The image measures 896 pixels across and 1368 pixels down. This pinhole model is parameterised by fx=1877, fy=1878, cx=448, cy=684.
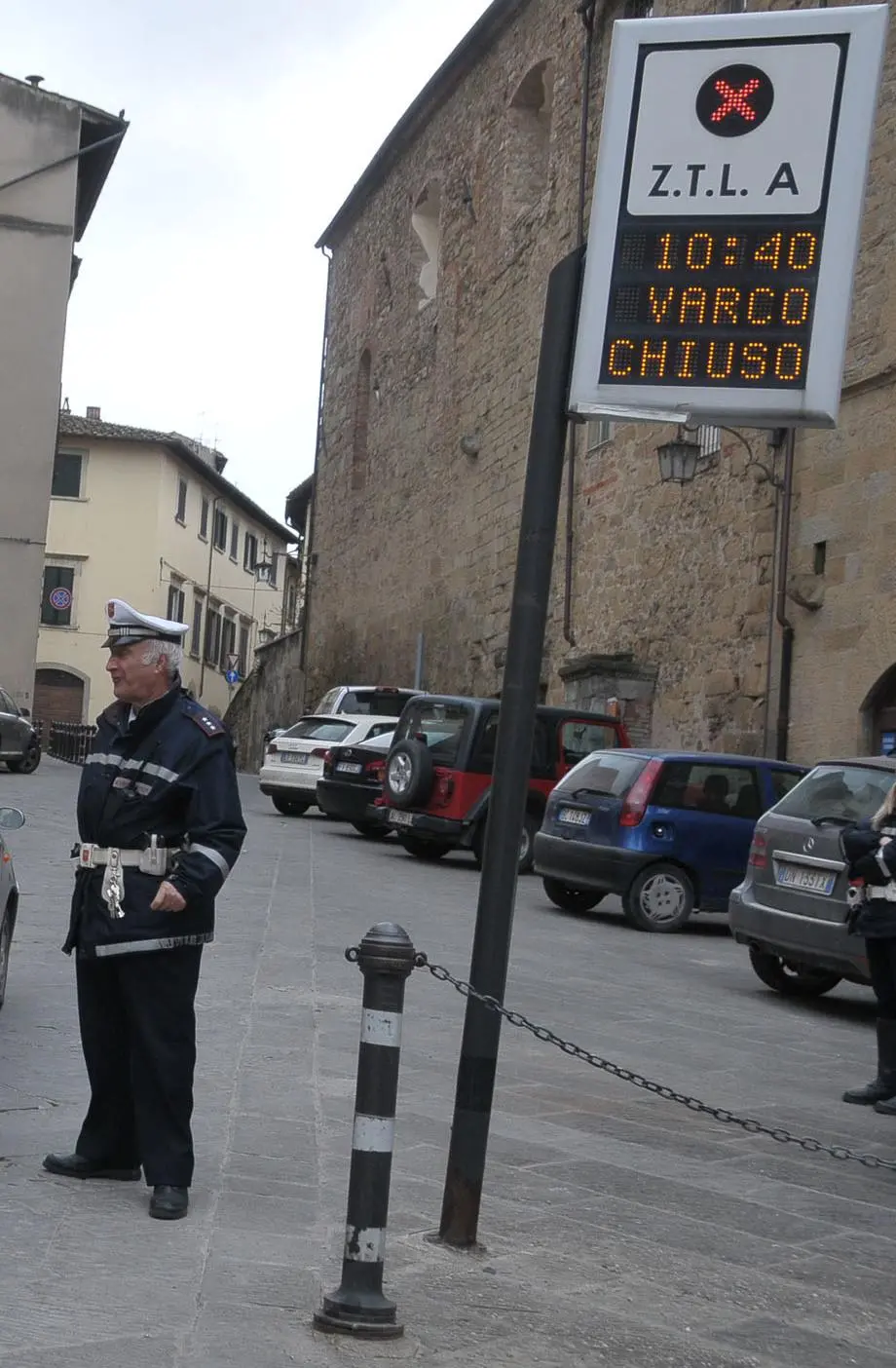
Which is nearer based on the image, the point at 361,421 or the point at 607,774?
the point at 607,774

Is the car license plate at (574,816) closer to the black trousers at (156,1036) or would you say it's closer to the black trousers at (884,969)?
the black trousers at (884,969)

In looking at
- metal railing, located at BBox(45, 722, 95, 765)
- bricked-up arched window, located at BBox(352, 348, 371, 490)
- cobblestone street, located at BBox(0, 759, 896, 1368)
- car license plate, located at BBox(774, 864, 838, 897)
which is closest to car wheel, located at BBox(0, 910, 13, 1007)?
cobblestone street, located at BBox(0, 759, 896, 1368)

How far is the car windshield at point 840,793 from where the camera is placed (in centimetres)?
1059

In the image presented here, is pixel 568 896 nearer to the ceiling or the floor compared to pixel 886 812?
nearer to the floor

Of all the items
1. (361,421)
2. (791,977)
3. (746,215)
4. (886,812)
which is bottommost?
(791,977)

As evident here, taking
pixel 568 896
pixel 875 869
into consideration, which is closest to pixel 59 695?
pixel 568 896

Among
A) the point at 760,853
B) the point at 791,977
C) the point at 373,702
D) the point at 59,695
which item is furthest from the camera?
the point at 59,695

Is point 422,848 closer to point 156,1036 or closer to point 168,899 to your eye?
point 156,1036

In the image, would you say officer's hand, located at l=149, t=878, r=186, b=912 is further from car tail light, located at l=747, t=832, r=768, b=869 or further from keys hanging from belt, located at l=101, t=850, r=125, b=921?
car tail light, located at l=747, t=832, r=768, b=869

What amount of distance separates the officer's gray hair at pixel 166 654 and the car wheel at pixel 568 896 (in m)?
11.2

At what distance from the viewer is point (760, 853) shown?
36.8 feet

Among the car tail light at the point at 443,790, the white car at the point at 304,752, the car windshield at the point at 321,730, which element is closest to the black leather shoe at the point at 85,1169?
the car tail light at the point at 443,790

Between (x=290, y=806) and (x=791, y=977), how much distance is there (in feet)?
48.1

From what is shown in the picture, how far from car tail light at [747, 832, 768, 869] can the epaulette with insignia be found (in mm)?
6356
